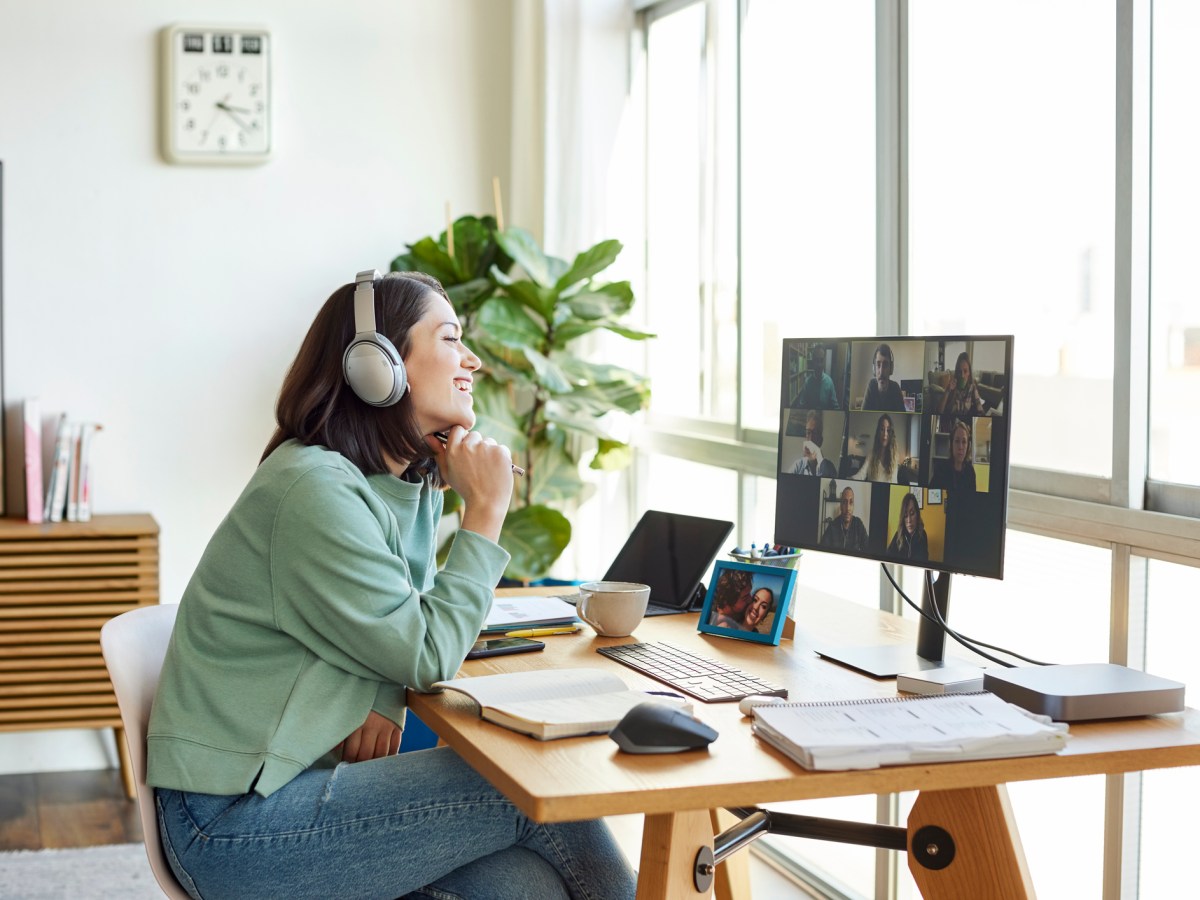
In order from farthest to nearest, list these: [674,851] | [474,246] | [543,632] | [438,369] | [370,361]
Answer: [474,246] < [543,632] < [438,369] < [370,361] < [674,851]

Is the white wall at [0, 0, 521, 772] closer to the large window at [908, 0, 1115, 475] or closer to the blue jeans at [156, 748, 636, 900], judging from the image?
the large window at [908, 0, 1115, 475]

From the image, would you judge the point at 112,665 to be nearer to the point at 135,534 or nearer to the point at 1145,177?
the point at 1145,177

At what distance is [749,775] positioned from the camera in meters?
1.25

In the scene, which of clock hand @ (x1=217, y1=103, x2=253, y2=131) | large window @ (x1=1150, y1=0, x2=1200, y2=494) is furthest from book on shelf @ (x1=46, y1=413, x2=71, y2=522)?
large window @ (x1=1150, y1=0, x2=1200, y2=494)

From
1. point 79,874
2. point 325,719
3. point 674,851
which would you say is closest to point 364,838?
point 325,719

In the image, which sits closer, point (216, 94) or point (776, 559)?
point (776, 559)

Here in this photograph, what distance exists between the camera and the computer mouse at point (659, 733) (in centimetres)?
132

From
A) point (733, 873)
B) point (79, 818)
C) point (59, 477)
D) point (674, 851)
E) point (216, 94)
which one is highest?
point (216, 94)

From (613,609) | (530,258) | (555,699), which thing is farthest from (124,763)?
(555,699)

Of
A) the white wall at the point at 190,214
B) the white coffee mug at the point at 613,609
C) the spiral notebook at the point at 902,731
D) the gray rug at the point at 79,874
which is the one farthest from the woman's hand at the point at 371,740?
the white wall at the point at 190,214

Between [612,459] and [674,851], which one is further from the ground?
[612,459]

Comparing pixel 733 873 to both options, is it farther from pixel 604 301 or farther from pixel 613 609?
pixel 604 301

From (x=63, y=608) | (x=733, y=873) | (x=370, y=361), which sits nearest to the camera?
(x=370, y=361)

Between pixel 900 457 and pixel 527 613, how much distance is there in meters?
0.67
